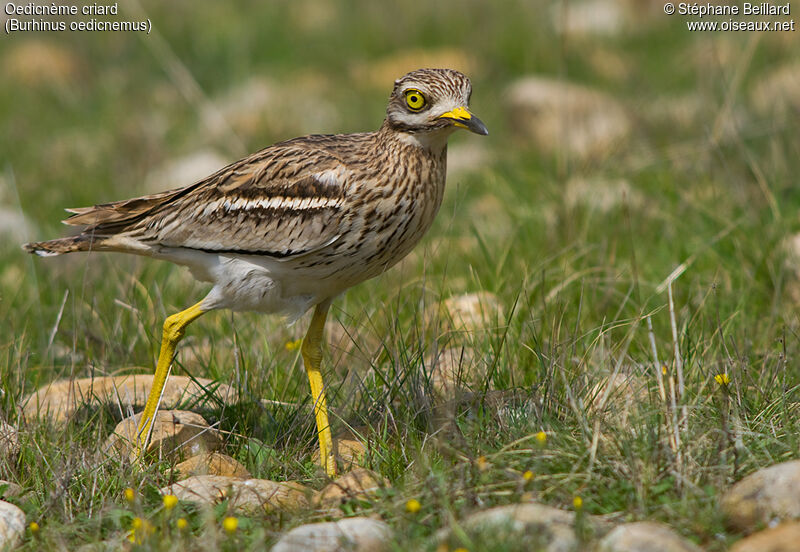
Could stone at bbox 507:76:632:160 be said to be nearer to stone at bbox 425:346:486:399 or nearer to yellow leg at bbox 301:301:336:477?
stone at bbox 425:346:486:399

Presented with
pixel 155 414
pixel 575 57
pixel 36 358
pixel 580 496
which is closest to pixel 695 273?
pixel 580 496

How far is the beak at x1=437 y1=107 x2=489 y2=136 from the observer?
394cm

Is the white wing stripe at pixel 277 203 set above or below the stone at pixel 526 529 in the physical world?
above

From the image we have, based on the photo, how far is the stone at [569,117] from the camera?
784cm

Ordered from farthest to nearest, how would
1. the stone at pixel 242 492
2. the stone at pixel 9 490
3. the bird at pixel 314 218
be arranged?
the bird at pixel 314 218 < the stone at pixel 9 490 < the stone at pixel 242 492

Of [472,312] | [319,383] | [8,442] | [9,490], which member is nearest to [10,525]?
[9,490]

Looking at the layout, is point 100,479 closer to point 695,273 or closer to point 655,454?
point 655,454

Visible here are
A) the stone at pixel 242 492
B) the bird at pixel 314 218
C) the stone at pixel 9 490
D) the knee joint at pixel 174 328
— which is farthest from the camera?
the knee joint at pixel 174 328

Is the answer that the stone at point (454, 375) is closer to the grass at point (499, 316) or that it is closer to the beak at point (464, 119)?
the grass at point (499, 316)

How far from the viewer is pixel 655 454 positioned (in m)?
3.24

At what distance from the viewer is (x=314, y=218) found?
4.03 metres

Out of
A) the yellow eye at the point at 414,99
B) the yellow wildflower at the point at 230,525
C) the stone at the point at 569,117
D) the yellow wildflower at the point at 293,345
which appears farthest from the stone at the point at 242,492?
the stone at the point at 569,117

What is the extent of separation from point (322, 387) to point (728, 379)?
5.16 ft

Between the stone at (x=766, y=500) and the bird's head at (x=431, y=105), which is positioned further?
the bird's head at (x=431, y=105)
